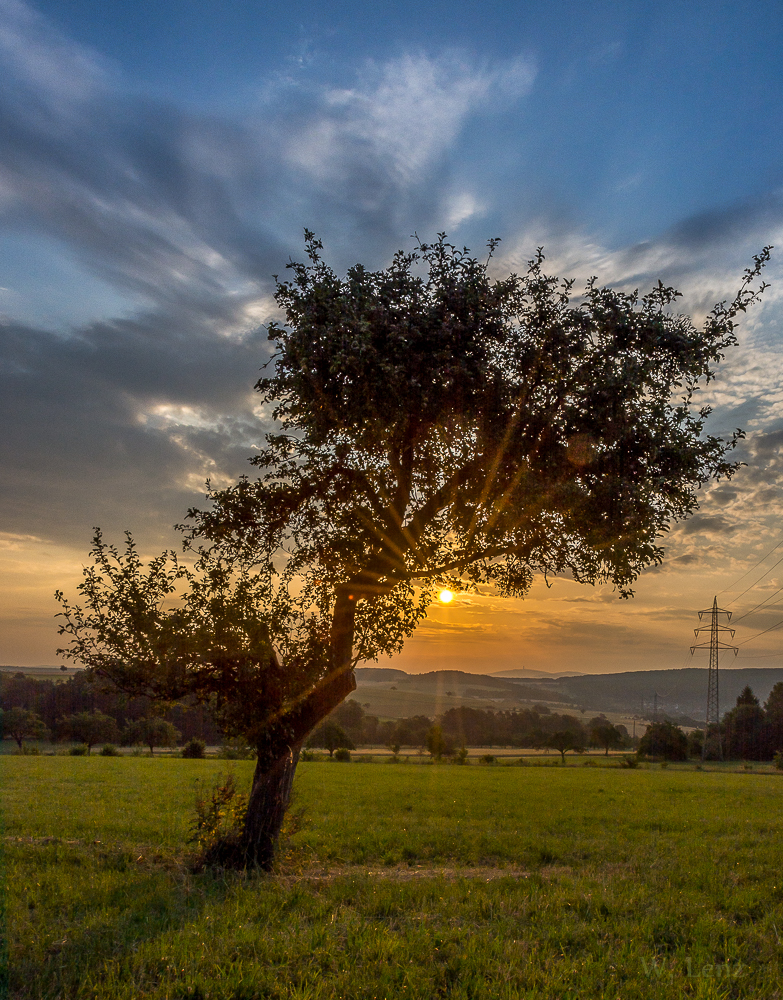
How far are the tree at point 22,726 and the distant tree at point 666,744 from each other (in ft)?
302

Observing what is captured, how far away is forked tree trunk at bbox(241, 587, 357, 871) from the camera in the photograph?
13.7m

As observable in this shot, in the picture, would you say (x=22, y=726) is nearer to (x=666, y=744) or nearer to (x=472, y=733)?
(x=472, y=733)

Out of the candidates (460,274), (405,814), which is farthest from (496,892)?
(405,814)

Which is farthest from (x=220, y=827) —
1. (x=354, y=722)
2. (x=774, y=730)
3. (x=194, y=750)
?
(x=774, y=730)

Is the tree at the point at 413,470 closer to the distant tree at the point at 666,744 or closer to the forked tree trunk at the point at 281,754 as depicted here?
the forked tree trunk at the point at 281,754

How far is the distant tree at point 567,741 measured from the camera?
122 meters

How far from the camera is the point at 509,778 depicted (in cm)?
4844

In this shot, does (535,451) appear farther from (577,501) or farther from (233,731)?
(233,731)

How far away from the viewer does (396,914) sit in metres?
10.8

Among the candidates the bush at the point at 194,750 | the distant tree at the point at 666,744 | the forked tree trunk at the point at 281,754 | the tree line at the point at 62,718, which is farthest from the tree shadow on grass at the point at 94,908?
the distant tree at the point at 666,744

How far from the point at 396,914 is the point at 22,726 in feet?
322

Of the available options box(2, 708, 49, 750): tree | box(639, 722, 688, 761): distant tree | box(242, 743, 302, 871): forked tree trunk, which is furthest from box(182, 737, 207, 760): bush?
box(639, 722, 688, 761): distant tree

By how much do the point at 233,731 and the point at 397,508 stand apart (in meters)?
6.17

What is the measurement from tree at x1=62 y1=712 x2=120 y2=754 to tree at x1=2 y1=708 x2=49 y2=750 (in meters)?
3.38
